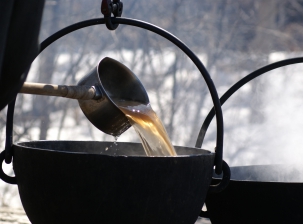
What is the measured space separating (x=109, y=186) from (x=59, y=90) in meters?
0.25

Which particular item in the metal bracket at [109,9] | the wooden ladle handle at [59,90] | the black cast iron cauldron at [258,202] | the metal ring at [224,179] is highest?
the metal bracket at [109,9]

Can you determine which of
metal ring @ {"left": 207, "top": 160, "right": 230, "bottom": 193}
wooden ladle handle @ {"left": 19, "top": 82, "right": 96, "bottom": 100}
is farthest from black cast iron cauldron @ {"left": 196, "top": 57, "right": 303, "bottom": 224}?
wooden ladle handle @ {"left": 19, "top": 82, "right": 96, "bottom": 100}

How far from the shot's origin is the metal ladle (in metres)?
1.22

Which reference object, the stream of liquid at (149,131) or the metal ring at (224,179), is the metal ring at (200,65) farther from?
the stream of liquid at (149,131)

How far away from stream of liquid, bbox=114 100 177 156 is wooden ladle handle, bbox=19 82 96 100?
0.53ft

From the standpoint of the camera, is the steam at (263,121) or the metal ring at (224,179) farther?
the steam at (263,121)

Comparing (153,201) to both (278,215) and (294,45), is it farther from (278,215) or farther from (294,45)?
(294,45)

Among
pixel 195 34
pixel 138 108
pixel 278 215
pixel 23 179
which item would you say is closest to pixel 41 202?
pixel 23 179

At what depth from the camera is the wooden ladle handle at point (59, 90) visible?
3.76ft

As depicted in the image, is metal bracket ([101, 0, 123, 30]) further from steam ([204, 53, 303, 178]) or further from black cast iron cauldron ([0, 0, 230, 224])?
steam ([204, 53, 303, 178])

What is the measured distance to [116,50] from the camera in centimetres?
346

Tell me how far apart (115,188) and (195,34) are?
2539 mm

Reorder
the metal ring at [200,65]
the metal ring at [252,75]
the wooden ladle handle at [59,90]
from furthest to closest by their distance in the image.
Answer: the metal ring at [252,75]
the metal ring at [200,65]
the wooden ladle handle at [59,90]

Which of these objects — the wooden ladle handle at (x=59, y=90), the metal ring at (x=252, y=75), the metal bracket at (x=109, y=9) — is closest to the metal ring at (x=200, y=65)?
the metal bracket at (x=109, y=9)
